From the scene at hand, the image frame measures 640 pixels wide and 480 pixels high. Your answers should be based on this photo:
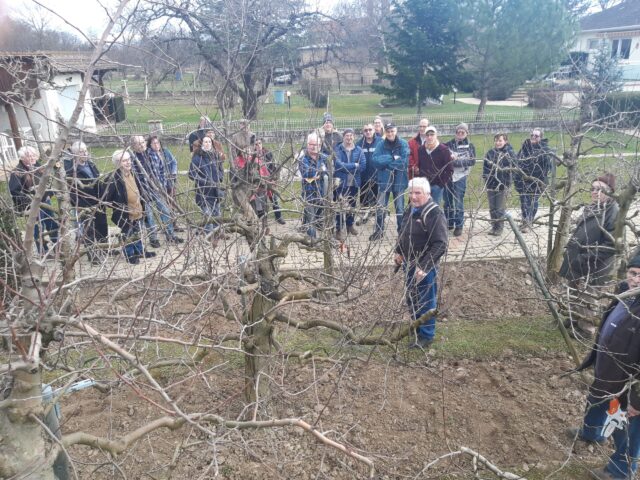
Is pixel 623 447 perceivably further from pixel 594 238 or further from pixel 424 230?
pixel 424 230

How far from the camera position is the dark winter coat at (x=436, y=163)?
834 cm

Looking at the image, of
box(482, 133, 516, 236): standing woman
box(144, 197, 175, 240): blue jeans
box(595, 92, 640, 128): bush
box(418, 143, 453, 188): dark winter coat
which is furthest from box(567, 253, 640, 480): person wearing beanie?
box(418, 143, 453, 188): dark winter coat

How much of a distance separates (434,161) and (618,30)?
1259 inches

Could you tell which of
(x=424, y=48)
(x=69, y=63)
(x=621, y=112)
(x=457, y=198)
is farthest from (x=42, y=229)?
(x=424, y=48)

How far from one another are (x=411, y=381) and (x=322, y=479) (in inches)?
61.6

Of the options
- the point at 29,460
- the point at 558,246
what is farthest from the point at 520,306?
the point at 29,460

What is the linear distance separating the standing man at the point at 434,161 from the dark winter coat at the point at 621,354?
4.65 m

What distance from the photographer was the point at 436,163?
8.39 meters

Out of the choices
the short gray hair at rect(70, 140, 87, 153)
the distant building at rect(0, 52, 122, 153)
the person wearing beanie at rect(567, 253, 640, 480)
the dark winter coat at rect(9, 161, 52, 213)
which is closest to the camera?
the dark winter coat at rect(9, 161, 52, 213)

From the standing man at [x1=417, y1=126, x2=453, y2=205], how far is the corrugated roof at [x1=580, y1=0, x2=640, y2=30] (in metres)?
31.2

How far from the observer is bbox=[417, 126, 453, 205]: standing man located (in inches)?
327

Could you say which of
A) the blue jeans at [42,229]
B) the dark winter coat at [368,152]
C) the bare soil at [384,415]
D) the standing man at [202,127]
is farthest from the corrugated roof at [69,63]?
the dark winter coat at [368,152]

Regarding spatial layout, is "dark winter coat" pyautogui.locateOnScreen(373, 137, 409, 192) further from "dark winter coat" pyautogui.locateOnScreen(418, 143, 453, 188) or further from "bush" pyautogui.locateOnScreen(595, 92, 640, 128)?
"bush" pyautogui.locateOnScreen(595, 92, 640, 128)

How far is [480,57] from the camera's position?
22109mm
